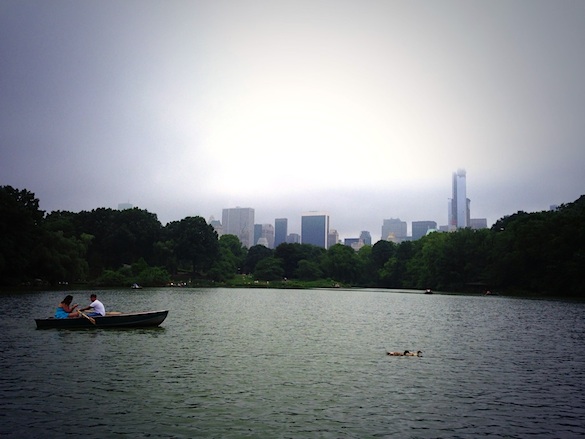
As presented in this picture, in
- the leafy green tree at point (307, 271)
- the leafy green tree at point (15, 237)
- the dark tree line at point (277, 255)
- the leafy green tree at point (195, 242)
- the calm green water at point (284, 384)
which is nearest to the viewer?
the calm green water at point (284, 384)

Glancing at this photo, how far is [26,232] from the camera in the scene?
67.3 m

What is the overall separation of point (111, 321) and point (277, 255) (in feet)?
418

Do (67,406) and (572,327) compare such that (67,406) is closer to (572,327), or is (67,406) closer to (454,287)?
(572,327)

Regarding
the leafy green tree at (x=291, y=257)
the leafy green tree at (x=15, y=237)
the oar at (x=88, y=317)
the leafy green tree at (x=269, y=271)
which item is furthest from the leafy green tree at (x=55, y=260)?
the leafy green tree at (x=291, y=257)

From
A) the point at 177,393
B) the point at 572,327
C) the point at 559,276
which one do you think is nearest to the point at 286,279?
the point at 559,276

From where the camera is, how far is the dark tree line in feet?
241

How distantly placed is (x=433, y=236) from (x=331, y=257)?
32.4m

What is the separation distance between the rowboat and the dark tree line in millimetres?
39363

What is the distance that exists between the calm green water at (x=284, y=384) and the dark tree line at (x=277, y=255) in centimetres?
4586

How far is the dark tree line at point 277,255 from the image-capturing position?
2891 inches

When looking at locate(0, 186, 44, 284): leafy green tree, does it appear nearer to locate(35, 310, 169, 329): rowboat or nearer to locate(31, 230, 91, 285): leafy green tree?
locate(31, 230, 91, 285): leafy green tree

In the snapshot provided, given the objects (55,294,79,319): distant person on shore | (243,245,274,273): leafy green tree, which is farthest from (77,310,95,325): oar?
(243,245,274,273): leafy green tree

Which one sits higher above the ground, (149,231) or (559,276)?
(149,231)

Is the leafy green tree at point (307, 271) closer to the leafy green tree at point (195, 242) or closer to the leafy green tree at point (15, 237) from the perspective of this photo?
the leafy green tree at point (195, 242)
